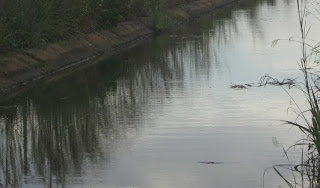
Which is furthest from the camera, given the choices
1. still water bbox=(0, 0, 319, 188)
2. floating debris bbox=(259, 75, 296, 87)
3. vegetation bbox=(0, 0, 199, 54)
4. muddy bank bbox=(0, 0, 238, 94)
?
vegetation bbox=(0, 0, 199, 54)

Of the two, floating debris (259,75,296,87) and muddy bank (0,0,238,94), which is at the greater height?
muddy bank (0,0,238,94)

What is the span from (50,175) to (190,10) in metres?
30.0

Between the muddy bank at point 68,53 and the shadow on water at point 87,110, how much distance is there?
23.6 inches

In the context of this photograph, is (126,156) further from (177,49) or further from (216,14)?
(216,14)

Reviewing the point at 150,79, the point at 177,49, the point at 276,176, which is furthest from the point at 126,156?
the point at 177,49

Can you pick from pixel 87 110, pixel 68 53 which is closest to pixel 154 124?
pixel 87 110

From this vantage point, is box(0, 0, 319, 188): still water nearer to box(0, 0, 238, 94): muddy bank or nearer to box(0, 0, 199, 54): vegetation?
box(0, 0, 238, 94): muddy bank

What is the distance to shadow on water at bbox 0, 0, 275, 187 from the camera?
12.0 metres

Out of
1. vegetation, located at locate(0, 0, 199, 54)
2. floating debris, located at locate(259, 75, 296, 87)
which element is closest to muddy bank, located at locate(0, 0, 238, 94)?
vegetation, located at locate(0, 0, 199, 54)

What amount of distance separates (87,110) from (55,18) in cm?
898

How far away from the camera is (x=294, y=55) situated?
79.5ft

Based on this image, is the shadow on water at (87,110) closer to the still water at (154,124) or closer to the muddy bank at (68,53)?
the still water at (154,124)

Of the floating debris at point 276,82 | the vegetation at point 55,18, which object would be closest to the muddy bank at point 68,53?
the vegetation at point 55,18

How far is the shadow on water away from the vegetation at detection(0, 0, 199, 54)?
1541 millimetres
